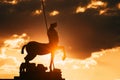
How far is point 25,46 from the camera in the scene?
113 feet

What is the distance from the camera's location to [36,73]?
3406 centimetres

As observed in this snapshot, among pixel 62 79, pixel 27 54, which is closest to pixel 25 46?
pixel 27 54

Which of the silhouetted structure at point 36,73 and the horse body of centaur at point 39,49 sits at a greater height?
the horse body of centaur at point 39,49

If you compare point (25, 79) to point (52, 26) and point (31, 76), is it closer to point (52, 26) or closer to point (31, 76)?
point (31, 76)

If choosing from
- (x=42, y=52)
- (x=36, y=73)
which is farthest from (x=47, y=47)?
(x=36, y=73)

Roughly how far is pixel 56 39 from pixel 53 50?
64 cm

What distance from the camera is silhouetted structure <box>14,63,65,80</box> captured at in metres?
33.9

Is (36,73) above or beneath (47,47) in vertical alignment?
beneath

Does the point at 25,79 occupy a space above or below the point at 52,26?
below

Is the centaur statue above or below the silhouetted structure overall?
above

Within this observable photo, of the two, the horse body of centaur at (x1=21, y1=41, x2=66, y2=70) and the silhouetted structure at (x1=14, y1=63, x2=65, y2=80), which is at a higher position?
the horse body of centaur at (x1=21, y1=41, x2=66, y2=70)

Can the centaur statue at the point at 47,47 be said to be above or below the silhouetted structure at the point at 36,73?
above

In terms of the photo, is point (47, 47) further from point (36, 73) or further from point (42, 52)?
point (36, 73)

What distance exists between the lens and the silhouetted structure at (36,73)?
33.9 metres
